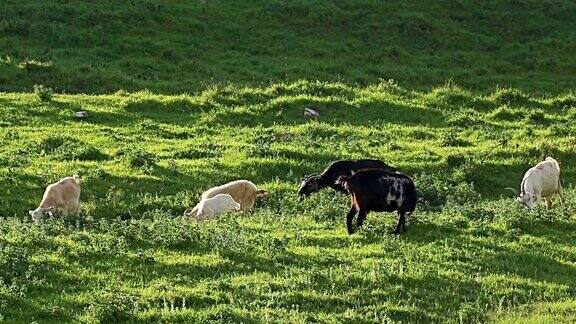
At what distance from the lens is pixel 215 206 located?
17.6 m

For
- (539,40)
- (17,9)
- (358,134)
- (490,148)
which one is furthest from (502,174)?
(17,9)

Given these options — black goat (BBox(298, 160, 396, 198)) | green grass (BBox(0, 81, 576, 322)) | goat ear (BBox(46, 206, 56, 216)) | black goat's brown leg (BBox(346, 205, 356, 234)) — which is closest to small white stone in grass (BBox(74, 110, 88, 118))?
green grass (BBox(0, 81, 576, 322))

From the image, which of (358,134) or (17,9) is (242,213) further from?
(17,9)

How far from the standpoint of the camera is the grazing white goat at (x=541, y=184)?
62.3 ft

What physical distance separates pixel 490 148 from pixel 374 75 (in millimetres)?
10903

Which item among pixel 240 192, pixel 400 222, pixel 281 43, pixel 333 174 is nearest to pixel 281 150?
pixel 333 174

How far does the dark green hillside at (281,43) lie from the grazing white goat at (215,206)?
13821mm

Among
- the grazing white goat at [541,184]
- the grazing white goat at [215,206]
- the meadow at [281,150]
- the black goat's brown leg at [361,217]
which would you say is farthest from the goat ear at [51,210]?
the grazing white goat at [541,184]

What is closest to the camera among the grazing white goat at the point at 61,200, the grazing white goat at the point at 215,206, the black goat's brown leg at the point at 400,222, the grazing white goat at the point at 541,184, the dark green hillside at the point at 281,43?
the black goat's brown leg at the point at 400,222

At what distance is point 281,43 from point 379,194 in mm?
22696

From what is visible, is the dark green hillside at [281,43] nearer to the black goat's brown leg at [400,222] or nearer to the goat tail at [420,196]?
the goat tail at [420,196]

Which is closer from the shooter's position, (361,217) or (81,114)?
(361,217)

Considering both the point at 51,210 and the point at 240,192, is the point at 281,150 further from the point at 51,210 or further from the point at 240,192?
the point at 51,210

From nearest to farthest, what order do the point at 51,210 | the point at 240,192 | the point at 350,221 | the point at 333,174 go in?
the point at 350,221 → the point at 51,210 → the point at 240,192 → the point at 333,174
